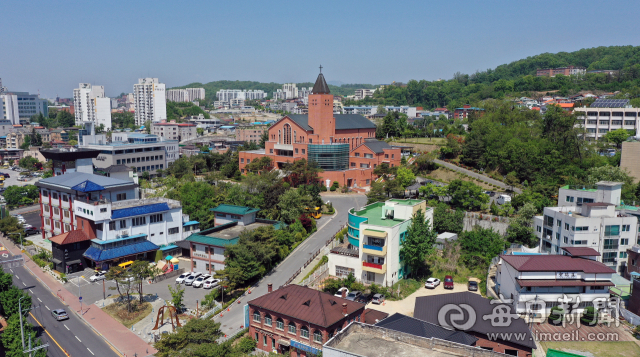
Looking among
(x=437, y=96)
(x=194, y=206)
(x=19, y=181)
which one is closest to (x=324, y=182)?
(x=194, y=206)

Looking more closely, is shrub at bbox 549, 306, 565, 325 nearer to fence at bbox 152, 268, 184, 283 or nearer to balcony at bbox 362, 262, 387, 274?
balcony at bbox 362, 262, 387, 274

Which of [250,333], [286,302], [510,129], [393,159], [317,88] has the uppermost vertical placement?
[317,88]

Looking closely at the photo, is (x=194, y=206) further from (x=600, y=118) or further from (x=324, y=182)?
(x=600, y=118)

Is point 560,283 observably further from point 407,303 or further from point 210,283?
point 210,283

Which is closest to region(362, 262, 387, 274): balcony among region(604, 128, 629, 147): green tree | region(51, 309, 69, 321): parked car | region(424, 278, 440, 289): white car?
region(424, 278, 440, 289): white car

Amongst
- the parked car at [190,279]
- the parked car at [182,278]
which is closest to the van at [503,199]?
the parked car at [190,279]

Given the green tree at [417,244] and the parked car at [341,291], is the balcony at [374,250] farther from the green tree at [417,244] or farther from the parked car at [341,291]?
the parked car at [341,291]

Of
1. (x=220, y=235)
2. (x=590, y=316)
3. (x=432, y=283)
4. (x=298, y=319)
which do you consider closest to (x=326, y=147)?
(x=220, y=235)
